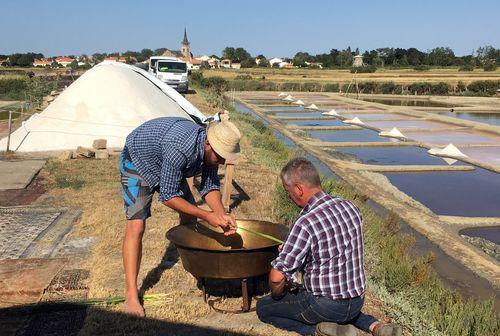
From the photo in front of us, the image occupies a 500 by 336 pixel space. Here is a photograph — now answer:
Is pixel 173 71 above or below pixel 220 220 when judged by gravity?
above

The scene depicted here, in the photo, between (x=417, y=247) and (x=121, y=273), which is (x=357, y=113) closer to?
(x=417, y=247)

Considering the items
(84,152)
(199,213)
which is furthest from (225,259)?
(84,152)

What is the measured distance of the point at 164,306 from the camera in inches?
140

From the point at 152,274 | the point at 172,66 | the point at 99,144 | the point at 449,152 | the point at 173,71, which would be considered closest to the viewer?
the point at 152,274

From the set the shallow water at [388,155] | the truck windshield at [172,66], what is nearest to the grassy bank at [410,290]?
the shallow water at [388,155]

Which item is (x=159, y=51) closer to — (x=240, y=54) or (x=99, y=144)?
(x=240, y=54)

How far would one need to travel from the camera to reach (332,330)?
267cm

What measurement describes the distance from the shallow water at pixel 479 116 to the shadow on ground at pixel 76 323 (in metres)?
23.2

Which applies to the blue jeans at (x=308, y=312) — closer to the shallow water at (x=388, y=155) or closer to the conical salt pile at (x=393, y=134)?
the shallow water at (x=388, y=155)

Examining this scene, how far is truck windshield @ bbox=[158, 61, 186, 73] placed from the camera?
25375 mm

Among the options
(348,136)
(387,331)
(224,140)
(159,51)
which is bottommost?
(348,136)

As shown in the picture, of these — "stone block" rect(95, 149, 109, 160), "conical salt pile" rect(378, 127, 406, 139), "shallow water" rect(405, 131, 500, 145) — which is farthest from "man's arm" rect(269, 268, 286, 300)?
"conical salt pile" rect(378, 127, 406, 139)

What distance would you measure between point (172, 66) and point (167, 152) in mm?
23529

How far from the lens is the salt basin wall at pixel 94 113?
1046 cm
